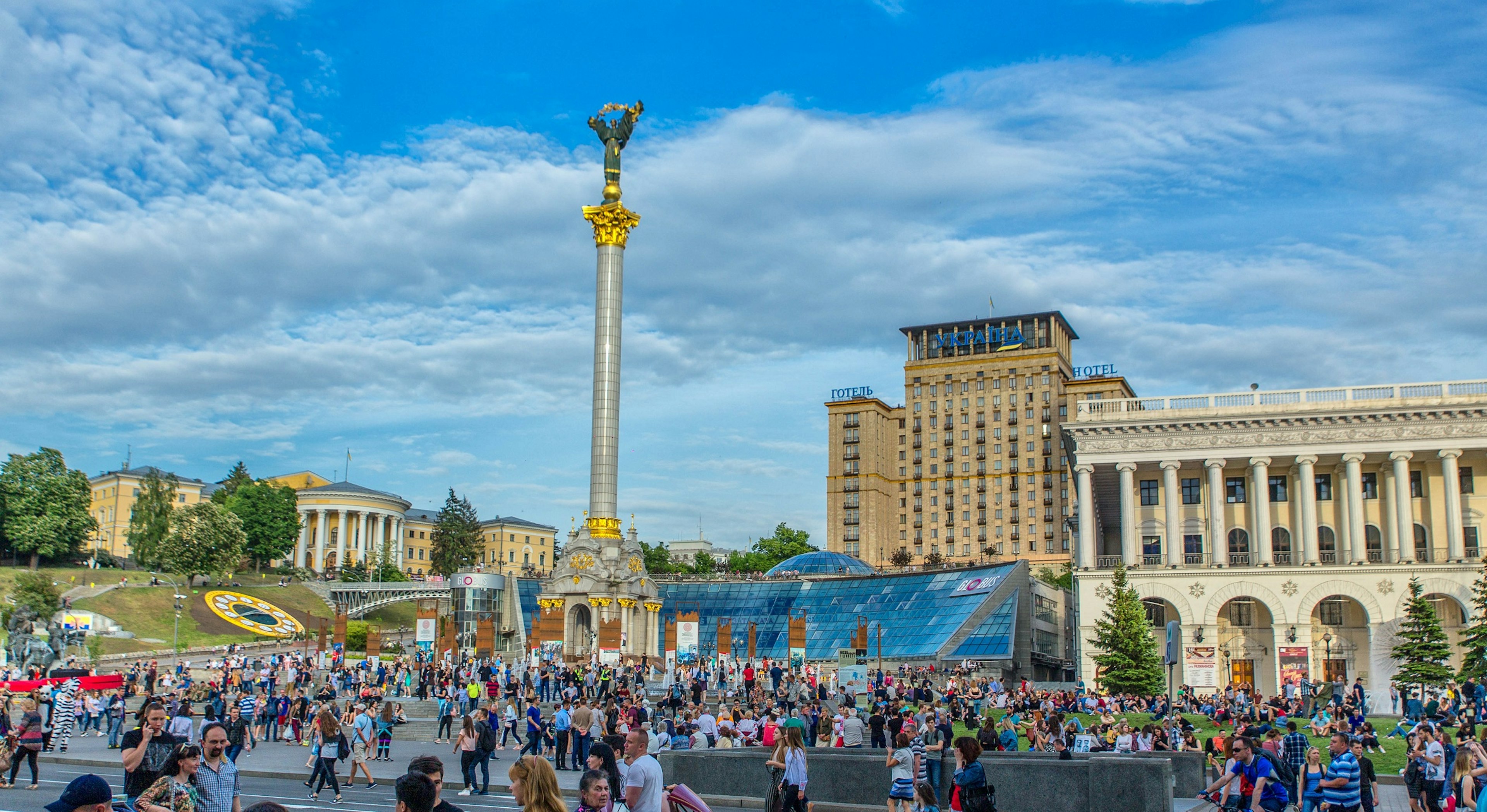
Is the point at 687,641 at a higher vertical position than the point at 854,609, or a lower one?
lower

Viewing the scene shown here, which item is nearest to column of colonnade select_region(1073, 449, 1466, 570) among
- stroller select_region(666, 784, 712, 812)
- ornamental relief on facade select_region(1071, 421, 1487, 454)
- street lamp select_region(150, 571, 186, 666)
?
ornamental relief on facade select_region(1071, 421, 1487, 454)

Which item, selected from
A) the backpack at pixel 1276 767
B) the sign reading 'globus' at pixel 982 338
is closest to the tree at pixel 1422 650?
the backpack at pixel 1276 767

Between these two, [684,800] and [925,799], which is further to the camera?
[925,799]

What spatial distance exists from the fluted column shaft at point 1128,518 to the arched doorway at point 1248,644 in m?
4.86

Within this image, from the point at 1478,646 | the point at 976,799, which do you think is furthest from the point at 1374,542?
the point at 976,799

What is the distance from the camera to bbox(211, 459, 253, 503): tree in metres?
118

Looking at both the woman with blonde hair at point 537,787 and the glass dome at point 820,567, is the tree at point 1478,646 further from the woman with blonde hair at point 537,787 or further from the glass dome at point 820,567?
the woman with blonde hair at point 537,787

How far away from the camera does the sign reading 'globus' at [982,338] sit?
474 feet

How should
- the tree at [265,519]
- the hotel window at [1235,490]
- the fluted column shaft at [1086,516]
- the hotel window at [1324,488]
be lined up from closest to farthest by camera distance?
the fluted column shaft at [1086,516] < the hotel window at [1324,488] < the hotel window at [1235,490] < the tree at [265,519]

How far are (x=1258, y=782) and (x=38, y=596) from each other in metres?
70.2

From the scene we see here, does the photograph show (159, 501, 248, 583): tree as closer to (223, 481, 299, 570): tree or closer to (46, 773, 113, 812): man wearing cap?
(223, 481, 299, 570): tree

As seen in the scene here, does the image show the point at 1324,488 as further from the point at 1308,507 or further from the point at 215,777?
the point at 215,777

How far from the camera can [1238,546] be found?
2576 inches

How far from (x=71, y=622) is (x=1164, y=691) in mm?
52979
